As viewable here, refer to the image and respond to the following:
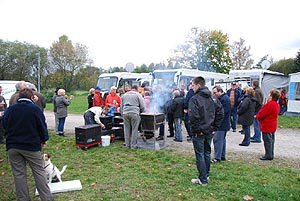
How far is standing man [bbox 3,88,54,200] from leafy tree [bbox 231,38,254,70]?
3877cm

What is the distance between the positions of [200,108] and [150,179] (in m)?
1.73

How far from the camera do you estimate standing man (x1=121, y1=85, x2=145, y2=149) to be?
750 centimetres

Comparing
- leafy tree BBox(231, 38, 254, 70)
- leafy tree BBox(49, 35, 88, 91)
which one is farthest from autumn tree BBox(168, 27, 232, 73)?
leafy tree BBox(49, 35, 88, 91)

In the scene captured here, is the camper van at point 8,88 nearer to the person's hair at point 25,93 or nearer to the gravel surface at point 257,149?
the gravel surface at point 257,149

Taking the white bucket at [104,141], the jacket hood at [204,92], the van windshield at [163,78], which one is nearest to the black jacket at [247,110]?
the jacket hood at [204,92]

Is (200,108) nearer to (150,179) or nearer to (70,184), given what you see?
(150,179)

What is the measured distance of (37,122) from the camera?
13.0ft

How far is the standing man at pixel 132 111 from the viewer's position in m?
7.50

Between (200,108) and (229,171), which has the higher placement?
(200,108)

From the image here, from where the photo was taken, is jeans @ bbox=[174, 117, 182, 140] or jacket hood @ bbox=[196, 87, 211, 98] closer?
jacket hood @ bbox=[196, 87, 211, 98]

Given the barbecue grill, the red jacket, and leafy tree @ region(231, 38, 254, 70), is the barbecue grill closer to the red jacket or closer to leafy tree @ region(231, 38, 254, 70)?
the red jacket

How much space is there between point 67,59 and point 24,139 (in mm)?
41789

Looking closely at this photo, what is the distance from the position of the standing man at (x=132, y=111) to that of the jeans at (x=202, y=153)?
9.52ft

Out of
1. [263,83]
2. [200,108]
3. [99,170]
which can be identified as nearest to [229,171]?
[200,108]
